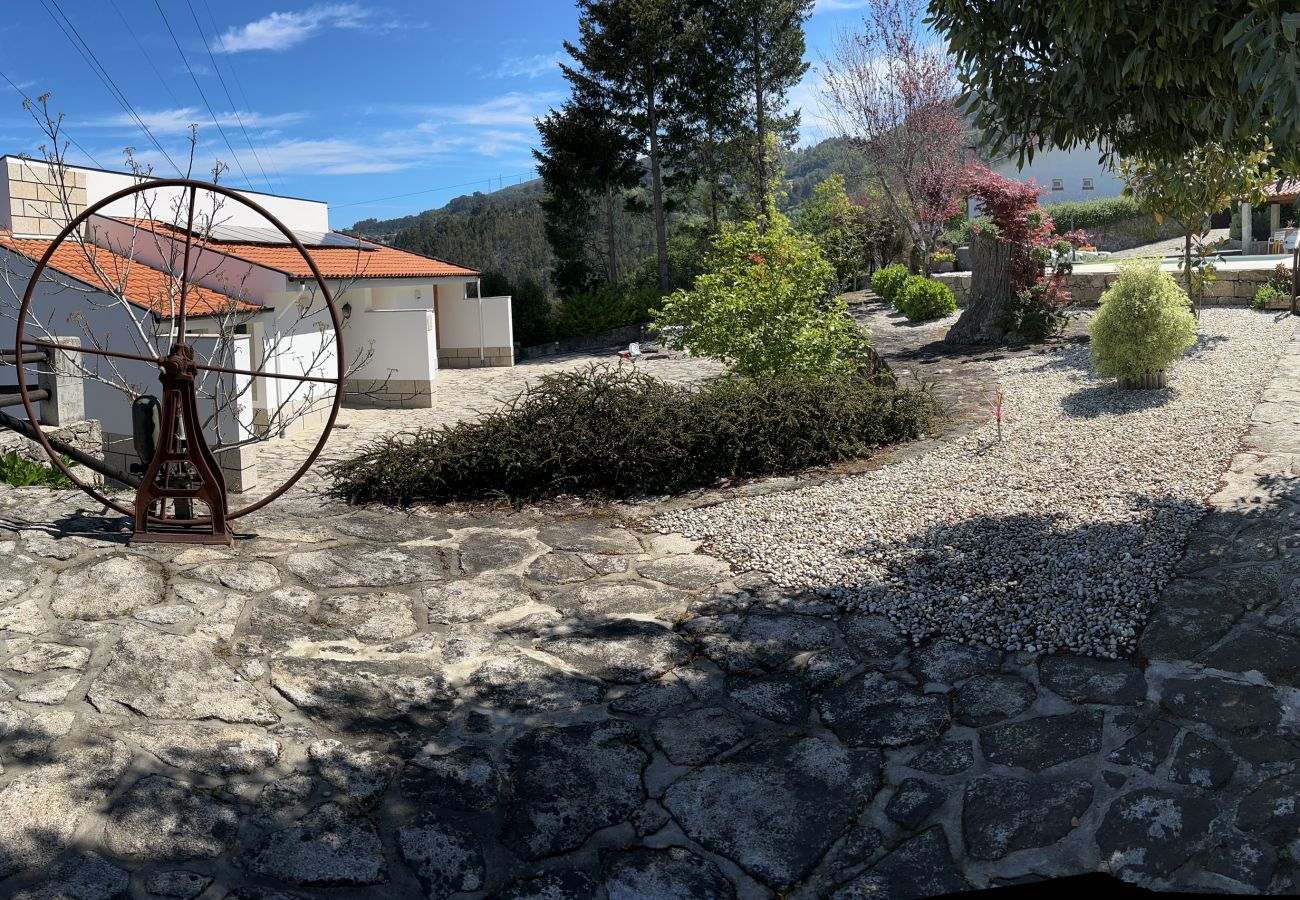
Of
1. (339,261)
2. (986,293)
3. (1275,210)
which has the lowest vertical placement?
(986,293)

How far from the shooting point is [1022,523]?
7.06 meters

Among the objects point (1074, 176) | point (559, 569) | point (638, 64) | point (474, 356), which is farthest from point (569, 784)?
point (1074, 176)

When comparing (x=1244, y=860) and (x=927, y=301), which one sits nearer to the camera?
(x=1244, y=860)

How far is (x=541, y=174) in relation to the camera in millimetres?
28406

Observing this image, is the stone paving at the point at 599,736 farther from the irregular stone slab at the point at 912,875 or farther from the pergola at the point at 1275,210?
the pergola at the point at 1275,210

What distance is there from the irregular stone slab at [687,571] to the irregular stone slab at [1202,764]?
9.97ft

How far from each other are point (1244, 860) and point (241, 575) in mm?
5324

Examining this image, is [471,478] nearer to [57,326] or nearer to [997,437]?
[997,437]

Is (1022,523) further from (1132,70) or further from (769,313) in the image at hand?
(769,313)

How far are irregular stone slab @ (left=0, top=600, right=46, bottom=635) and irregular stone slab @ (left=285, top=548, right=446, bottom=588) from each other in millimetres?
1441

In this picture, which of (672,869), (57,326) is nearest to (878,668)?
(672,869)

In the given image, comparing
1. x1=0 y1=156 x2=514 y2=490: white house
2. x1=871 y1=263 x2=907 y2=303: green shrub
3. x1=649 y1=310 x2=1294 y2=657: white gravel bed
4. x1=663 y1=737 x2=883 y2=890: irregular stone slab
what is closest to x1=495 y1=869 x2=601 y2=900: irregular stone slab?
x1=663 y1=737 x2=883 y2=890: irregular stone slab

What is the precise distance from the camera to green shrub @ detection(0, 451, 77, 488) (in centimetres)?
925

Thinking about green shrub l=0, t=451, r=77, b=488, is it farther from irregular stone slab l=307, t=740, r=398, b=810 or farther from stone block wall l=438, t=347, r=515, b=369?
stone block wall l=438, t=347, r=515, b=369
